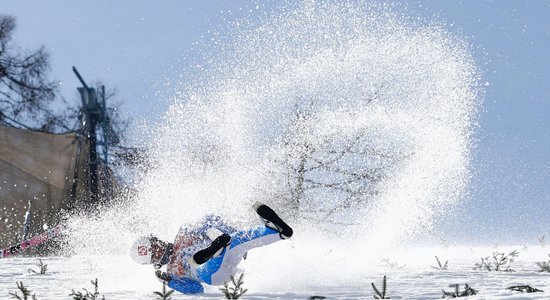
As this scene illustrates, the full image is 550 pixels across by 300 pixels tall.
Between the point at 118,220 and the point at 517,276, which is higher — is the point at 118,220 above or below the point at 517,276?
above

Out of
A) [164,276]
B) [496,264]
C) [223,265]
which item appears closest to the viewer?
[223,265]

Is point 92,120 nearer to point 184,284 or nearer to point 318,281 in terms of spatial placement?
point 184,284

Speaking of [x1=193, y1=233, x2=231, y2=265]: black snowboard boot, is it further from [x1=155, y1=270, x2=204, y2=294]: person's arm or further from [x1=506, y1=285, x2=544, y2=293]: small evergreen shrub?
[x1=506, y1=285, x2=544, y2=293]: small evergreen shrub

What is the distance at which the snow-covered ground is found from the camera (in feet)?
18.6

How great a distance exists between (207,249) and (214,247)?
0.07 metres

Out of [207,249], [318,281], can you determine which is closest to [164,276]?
[207,249]

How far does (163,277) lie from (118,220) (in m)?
7.98

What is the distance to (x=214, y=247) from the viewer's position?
6.02 meters

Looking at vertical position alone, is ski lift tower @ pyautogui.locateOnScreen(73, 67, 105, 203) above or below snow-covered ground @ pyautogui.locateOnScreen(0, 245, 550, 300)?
above

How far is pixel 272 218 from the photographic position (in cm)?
591

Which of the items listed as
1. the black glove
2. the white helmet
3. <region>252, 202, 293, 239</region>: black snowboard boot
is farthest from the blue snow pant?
the white helmet

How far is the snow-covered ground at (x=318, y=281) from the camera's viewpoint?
18.6 ft

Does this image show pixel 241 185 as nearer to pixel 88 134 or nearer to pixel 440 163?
pixel 440 163

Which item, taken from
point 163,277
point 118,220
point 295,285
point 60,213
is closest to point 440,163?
point 295,285
